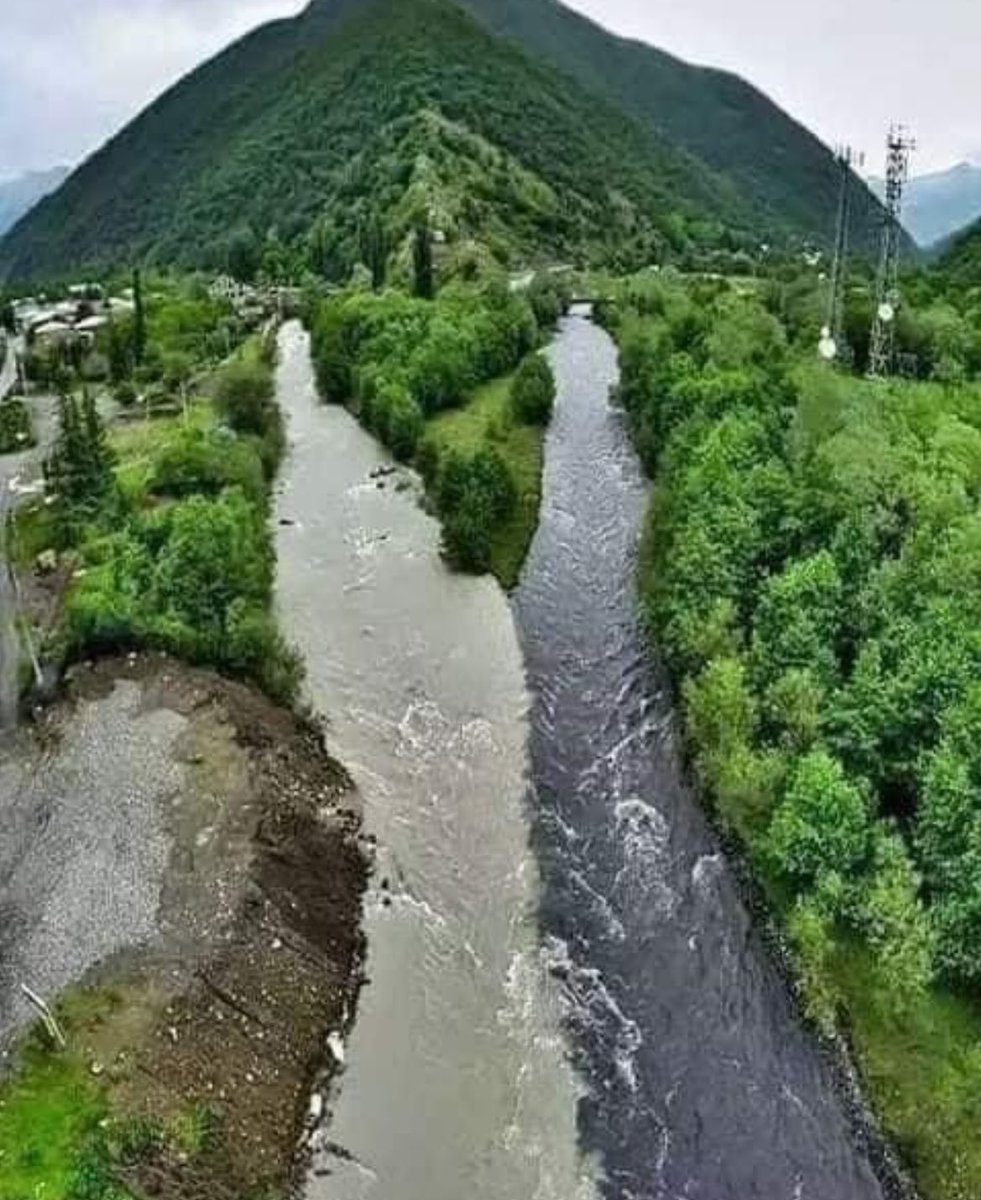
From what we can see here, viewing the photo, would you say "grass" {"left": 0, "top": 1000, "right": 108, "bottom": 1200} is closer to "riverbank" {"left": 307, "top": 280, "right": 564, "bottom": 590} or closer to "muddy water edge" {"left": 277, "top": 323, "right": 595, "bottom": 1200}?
"muddy water edge" {"left": 277, "top": 323, "right": 595, "bottom": 1200}

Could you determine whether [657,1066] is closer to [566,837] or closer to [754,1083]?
[754,1083]

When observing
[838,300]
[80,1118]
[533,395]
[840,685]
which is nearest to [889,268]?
[838,300]

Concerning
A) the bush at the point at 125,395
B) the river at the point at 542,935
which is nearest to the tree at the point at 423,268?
the bush at the point at 125,395

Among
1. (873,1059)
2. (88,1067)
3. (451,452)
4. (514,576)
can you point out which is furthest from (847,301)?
(88,1067)

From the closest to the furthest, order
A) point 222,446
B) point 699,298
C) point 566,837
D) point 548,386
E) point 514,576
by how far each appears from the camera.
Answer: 1. point 566,837
2. point 514,576
3. point 222,446
4. point 548,386
5. point 699,298

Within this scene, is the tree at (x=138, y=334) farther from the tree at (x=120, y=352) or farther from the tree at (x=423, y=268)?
the tree at (x=423, y=268)

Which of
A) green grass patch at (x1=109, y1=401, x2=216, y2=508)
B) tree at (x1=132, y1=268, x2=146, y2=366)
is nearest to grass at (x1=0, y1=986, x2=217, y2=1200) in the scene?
green grass patch at (x1=109, y1=401, x2=216, y2=508)
